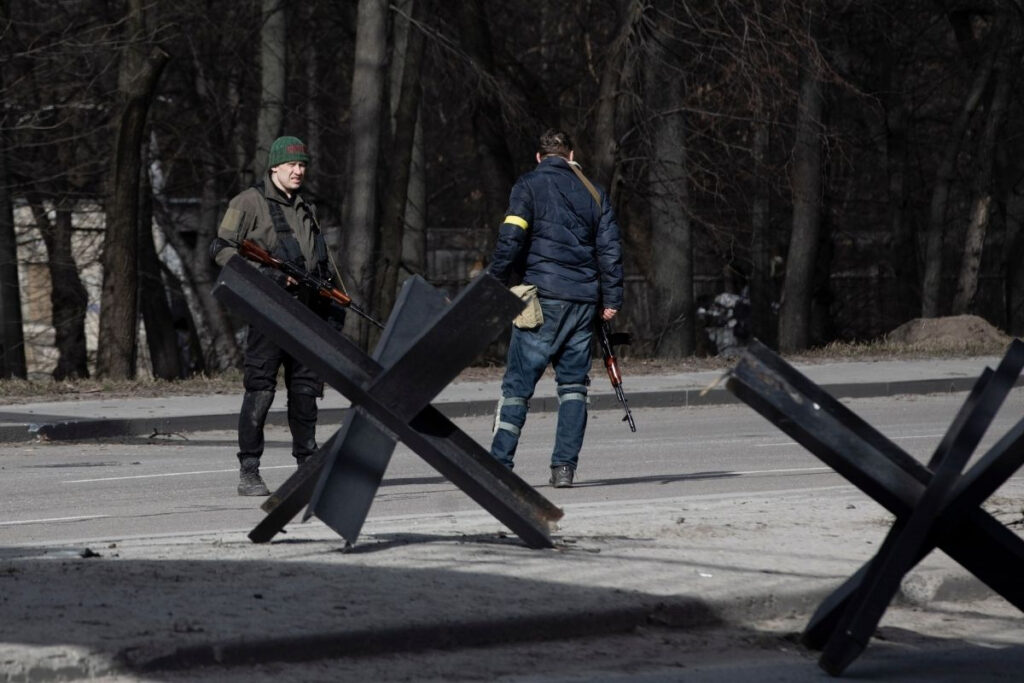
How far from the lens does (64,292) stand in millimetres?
30125

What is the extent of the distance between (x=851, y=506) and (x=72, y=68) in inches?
786

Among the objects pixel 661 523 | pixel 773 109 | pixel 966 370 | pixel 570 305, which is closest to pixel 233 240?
pixel 570 305

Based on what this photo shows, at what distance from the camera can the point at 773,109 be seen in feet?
78.2

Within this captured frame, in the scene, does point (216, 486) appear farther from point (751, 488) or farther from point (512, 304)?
point (512, 304)

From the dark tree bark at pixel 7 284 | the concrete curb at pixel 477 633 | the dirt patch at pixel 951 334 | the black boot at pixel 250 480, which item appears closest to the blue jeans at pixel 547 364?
the black boot at pixel 250 480

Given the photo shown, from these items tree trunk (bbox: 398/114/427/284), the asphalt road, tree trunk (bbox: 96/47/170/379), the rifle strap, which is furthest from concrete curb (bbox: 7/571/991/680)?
tree trunk (bbox: 398/114/427/284)

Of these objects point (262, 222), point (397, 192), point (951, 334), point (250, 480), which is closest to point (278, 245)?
point (262, 222)

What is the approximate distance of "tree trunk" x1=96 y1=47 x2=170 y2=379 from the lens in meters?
21.4

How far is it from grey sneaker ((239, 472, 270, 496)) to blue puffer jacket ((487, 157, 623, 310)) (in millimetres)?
1862

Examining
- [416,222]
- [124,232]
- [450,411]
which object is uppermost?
[416,222]

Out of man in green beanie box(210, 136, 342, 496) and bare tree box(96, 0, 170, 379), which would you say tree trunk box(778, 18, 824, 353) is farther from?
man in green beanie box(210, 136, 342, 496)

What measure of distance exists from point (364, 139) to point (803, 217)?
27.6 feet

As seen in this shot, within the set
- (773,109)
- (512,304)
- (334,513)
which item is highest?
(773,109)

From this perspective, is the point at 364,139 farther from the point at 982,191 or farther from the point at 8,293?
the point at 982,191
